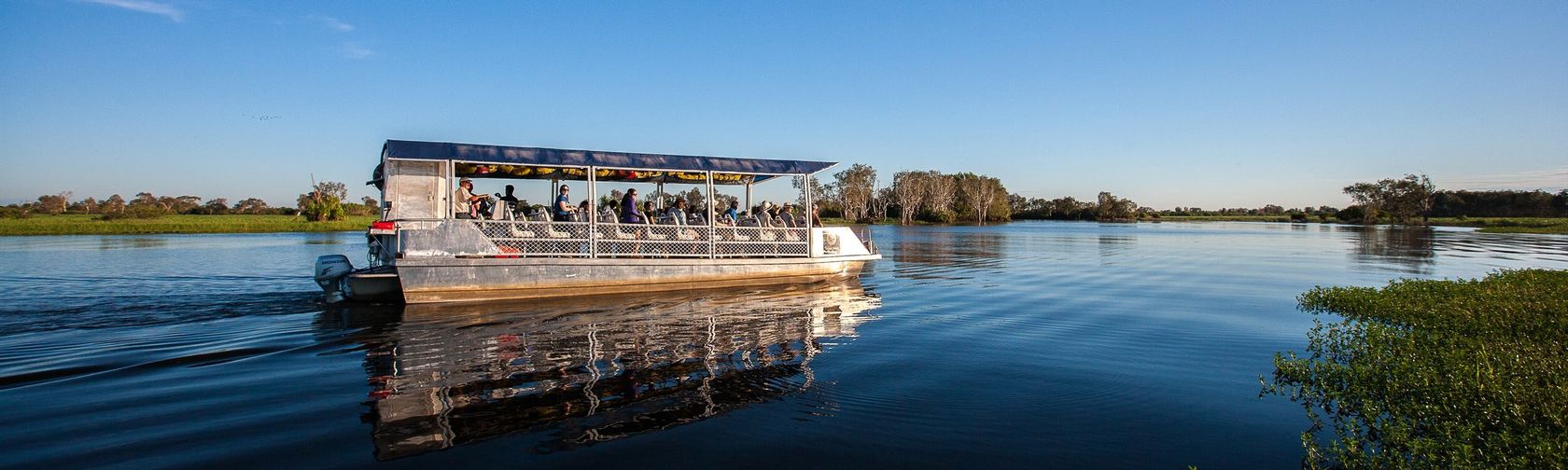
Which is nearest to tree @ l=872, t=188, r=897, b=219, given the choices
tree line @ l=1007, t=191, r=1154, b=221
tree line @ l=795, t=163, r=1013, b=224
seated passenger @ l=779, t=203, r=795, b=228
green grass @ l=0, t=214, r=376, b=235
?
tree line @ l=795, t=163, r=1013, b=224

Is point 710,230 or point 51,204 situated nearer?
point 710,230

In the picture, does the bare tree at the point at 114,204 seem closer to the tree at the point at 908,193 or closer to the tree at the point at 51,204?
the tree at the point at 51,204

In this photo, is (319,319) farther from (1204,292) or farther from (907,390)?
(1204,292)

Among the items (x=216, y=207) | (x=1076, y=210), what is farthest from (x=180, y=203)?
(x=1076, y=210)

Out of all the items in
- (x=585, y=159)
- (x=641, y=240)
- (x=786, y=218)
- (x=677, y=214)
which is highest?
(x=585, y=159)

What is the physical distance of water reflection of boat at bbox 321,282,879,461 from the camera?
5.79 meters

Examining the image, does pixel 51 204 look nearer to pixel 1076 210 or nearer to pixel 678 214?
pixel 678 214

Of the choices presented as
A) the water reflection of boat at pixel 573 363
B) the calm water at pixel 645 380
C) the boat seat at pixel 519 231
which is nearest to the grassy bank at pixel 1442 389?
the calm water at pixel 645 380

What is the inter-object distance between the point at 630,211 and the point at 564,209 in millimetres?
1353

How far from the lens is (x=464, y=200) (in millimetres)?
13242

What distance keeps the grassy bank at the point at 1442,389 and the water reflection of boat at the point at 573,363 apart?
459 centimetres

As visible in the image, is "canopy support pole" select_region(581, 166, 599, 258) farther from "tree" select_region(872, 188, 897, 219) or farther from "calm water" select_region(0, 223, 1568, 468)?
"tree" select_region(872, 188, 897, 219)

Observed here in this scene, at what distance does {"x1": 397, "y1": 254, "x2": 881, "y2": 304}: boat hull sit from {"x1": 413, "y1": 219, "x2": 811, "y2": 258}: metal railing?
0.26 metres

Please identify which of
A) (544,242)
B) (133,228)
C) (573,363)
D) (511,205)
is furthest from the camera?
(133,228)
